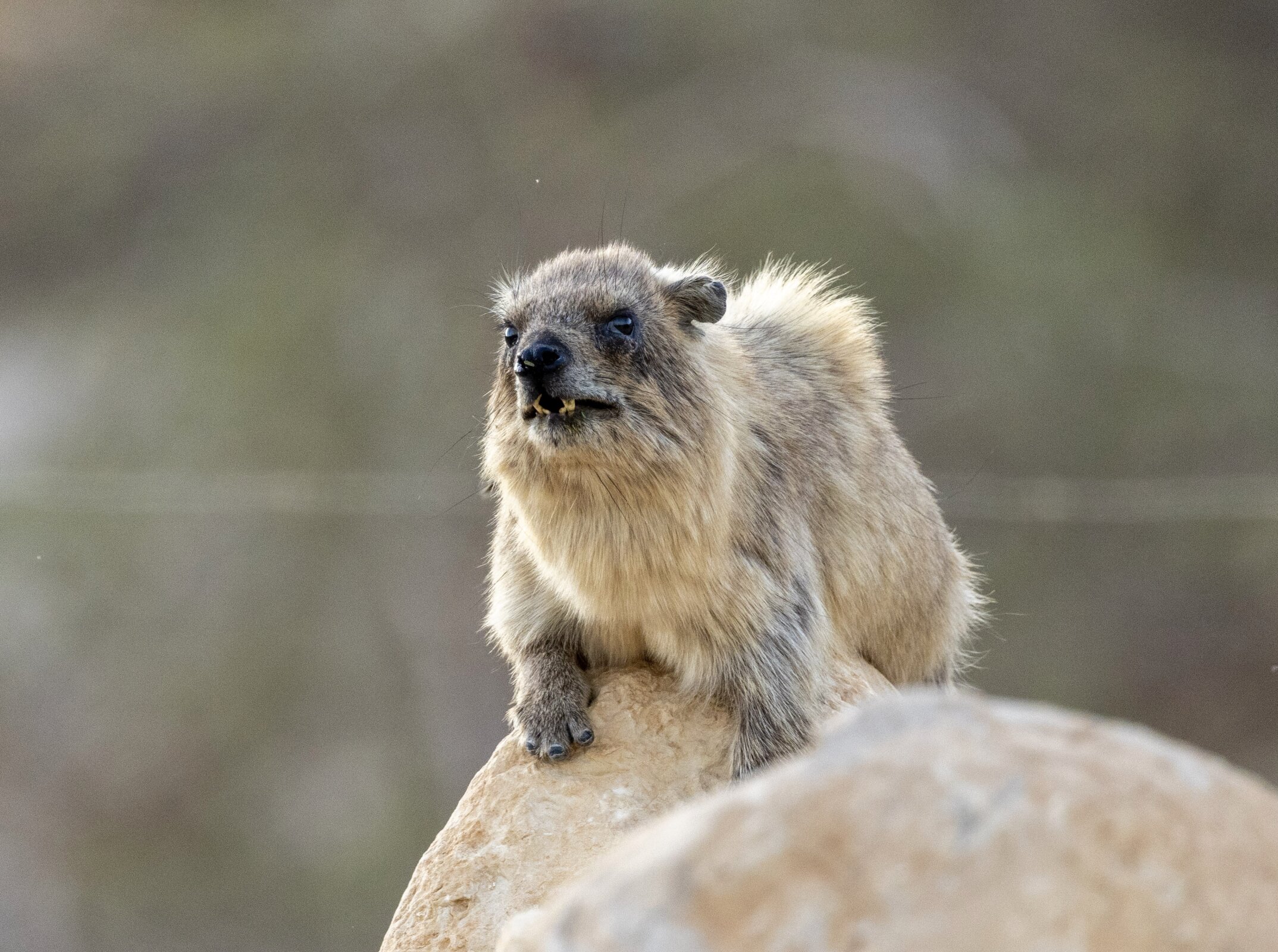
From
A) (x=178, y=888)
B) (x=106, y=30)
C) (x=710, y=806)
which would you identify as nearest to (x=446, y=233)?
(x=106, y=30)

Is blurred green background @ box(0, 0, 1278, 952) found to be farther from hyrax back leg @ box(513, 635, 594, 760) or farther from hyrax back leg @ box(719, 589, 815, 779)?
hyrax back leg @ box(719, 589, 815, 779)

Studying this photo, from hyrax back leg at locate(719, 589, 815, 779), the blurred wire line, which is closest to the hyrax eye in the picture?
hyrax back leg at locate(719, 589, 815, 779)

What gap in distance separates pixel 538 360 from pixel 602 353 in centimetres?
27

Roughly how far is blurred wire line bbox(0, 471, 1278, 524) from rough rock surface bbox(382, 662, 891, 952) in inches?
389

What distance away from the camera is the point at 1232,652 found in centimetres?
1538

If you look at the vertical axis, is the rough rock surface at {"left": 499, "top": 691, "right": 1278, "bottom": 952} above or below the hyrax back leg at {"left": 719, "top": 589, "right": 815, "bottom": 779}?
below

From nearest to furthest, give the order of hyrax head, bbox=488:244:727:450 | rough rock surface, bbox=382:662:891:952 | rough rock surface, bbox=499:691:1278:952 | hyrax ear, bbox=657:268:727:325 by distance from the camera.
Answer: rough rock surface, bbox=499:691:1278:952 < rough rock surface, bbox=382:662:891:952 < hyrax head, bbox=488:244:727:450 < hyrax ear, bbox=657:268:727:325

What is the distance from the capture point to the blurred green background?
14.3 meters

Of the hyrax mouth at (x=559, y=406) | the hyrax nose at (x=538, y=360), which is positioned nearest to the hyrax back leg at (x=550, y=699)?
the hyrax mouth at (x=559, y=406)

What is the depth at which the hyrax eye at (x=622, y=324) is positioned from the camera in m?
5.04

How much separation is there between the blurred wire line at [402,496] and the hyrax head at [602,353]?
9753 mm

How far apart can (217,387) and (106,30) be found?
4.82m

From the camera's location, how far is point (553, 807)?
492cm

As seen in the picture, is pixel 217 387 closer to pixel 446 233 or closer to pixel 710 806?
pixel 446 233
